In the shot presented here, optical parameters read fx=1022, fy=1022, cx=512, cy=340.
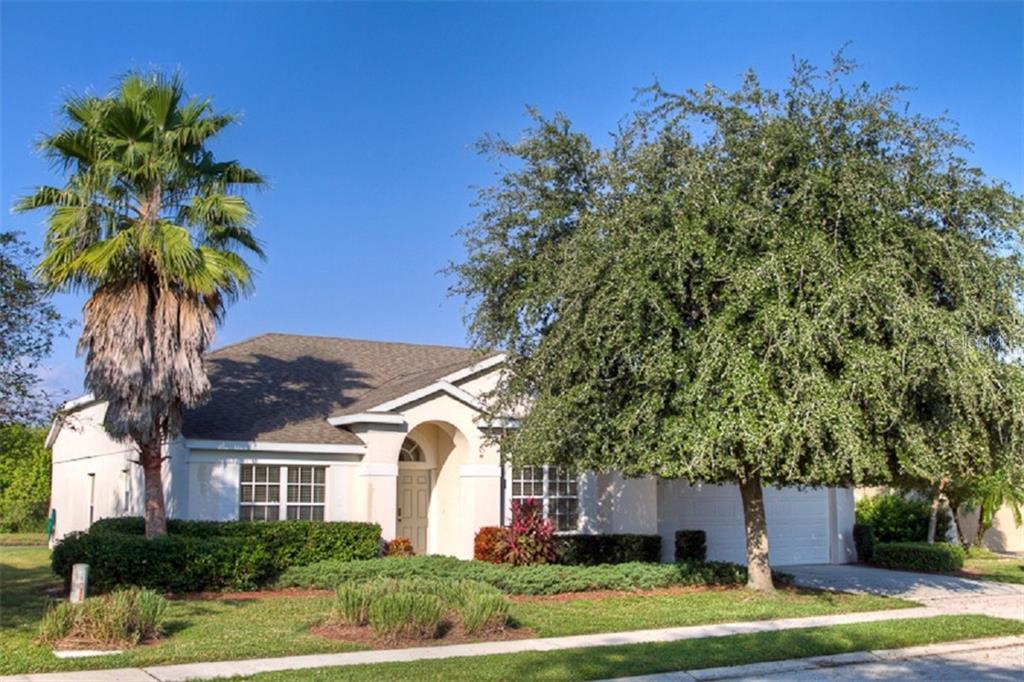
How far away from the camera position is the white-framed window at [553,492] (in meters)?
22.8

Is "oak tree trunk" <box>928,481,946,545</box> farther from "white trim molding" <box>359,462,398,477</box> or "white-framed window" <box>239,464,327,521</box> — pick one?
"white-framed window" <box>239,464,327,521</box>

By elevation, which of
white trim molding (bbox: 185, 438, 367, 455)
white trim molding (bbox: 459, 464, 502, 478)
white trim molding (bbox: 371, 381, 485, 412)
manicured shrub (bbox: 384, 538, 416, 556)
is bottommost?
manicured shrub (bbox: 384, 538, 416, 556)

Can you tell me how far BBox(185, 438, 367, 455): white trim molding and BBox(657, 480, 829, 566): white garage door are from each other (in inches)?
310

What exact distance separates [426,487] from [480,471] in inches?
89.8

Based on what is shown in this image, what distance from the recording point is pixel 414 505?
23750mm

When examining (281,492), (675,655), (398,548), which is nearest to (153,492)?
(281,492)

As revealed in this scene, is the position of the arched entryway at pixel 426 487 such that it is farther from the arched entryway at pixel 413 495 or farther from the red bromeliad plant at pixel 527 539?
the red bromeliad plant at pixel 527 539

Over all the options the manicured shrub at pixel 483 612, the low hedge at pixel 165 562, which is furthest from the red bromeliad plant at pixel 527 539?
the manicured shrub at pixel 483 612

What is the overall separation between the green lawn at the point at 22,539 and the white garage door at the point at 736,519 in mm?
18150

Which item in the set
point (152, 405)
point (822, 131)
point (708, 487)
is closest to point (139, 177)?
point (152, 405)

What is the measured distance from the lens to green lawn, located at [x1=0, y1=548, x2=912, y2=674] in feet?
38.2

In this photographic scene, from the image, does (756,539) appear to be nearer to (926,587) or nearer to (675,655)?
(926,587)

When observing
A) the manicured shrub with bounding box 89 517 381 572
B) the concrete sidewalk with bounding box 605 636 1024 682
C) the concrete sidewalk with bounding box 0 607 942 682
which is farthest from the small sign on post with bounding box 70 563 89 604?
the concrete sidewalk with bounding box 605 636 1024 682

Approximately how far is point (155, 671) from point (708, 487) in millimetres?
16507
